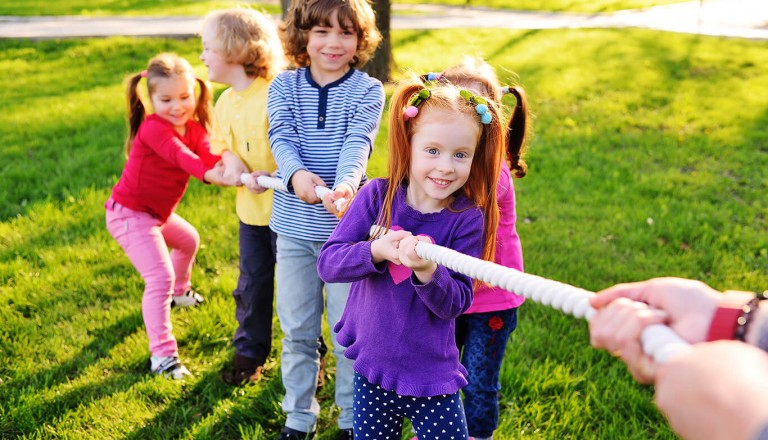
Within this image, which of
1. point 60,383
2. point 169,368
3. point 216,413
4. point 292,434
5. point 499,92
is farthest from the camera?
point 169,368

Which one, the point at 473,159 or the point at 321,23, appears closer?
the point at 473,159

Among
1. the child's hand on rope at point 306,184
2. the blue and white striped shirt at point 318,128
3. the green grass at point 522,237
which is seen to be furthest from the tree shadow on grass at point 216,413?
the child's hand on rope at point 306,184

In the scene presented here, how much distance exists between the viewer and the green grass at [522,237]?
132 inches

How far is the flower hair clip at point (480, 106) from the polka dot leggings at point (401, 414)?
909mm

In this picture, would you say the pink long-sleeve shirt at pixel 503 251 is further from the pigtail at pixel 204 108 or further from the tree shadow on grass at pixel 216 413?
the pigtail at pixel 204 108

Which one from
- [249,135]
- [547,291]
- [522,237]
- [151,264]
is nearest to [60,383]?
[151,264]

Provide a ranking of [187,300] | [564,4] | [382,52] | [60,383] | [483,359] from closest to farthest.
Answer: [483,359], [60,383], [187,300], [382,52], [564,4]

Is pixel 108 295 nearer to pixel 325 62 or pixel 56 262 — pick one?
pixel 56 262

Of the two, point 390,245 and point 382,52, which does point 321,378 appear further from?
point 382,52

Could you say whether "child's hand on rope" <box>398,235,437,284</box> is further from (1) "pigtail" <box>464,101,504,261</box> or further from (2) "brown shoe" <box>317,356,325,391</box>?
(2) "brown shoe" <box>317,356,325,391</box>

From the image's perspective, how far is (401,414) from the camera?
7.92ft

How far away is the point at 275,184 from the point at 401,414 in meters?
1.10

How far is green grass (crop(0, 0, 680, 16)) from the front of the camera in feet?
49.2

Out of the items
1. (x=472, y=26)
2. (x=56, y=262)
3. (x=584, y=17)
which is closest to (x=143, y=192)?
(x=56, y=262)
